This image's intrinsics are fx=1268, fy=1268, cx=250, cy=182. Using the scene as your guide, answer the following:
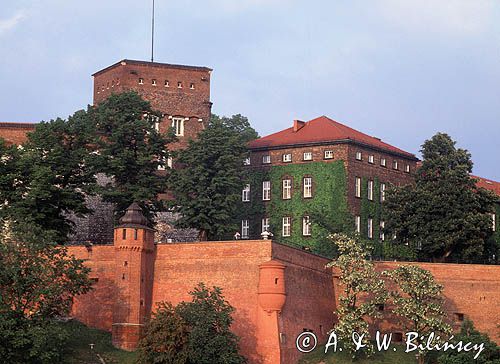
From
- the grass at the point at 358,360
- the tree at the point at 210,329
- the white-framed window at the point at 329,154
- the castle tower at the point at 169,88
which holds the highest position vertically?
the castle tower at the point at 169,88

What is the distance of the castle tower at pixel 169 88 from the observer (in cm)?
9519

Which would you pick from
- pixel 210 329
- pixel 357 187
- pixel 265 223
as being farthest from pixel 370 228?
pixel 210 329

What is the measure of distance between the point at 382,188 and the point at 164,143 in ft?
57.3

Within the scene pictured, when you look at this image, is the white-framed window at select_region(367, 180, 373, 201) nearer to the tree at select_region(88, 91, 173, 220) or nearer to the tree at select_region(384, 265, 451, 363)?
the tree at select_region(88, 91, 173, 220)

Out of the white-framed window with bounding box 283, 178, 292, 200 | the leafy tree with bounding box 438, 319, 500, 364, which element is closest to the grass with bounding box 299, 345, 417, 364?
the leafy tree with bounding box 438, 319, 500, 364

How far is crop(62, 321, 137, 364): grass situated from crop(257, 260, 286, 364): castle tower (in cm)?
699

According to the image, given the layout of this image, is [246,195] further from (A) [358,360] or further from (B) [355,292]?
(A) [358,360]

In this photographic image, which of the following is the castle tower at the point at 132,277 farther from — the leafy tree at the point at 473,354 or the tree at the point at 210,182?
the leafy tree at the point at 473,354

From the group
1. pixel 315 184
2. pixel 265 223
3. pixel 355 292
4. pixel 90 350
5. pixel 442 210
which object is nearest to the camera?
pixel 90 350

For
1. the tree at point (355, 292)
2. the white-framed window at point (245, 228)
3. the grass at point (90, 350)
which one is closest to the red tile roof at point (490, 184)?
the white-framed window at point (245, 228)

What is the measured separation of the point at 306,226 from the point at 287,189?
11.4ft

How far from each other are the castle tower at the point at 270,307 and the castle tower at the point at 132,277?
624 centimetres

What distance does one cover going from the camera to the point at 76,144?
78.8 meters

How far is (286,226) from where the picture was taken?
87812 mm
